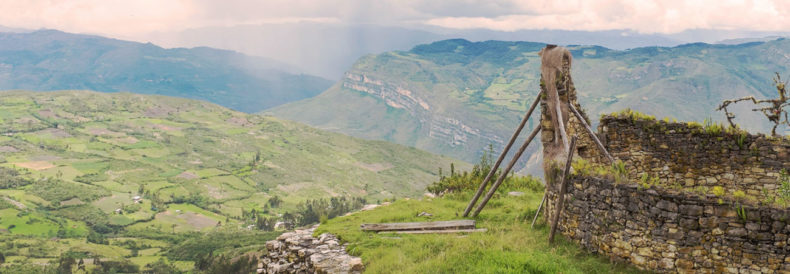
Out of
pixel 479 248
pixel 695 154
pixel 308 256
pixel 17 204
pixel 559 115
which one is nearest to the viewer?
pixel 479 248

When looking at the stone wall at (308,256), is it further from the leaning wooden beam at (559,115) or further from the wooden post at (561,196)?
the leaning wooden beam at (559,115)

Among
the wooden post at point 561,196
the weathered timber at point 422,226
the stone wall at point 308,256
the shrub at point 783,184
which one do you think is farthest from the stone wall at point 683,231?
the stone wall at point 308,256

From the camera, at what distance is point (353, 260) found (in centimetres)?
1336

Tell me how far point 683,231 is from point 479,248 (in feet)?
14.6

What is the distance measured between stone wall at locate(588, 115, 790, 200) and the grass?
156 inches

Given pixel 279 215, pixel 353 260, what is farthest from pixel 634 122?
pixel 279 215

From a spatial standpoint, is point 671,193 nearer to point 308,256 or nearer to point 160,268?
point 308,256

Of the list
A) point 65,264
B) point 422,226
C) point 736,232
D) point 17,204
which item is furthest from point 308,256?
point 17,204

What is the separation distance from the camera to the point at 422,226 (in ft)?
53.1

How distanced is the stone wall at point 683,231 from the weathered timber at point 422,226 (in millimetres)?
4453

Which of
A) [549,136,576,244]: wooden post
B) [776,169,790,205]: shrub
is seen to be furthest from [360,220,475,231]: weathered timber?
[776,169,790,205]: shrub

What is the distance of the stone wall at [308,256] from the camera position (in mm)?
13484

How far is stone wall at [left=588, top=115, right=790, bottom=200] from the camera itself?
47.9 feet

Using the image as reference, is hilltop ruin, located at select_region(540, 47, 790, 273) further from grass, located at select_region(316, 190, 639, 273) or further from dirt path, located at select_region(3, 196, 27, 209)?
dirt path, located at select_region(3, 196, 27, 209)
